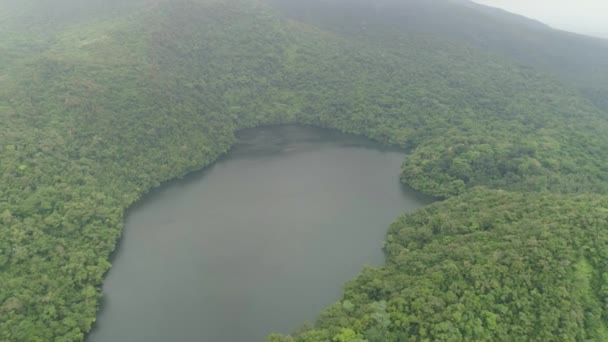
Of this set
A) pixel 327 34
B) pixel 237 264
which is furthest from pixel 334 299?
pixel 327 34

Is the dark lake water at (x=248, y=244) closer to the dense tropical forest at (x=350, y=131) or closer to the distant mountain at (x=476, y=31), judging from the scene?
the dense tropical forest at (x=350, y=131)

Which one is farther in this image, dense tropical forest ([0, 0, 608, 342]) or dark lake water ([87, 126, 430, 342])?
dark lake water ([87, 126, 430, 342])

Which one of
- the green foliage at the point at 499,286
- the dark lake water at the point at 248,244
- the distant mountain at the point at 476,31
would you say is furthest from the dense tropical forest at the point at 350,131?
the dark lake water at the point at 248,244

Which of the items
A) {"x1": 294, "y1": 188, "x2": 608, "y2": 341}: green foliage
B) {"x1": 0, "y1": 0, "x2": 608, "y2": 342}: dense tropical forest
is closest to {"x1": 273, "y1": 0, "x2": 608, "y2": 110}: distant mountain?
{"x1": 0, "y1": 0, "x2": 608, "y2": 342}: dense tropical forest

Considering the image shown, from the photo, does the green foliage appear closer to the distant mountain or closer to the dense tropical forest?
the dense tropical forest

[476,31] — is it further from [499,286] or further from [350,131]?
[499,286]

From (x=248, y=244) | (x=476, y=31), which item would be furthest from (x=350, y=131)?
(x=476, y=31)

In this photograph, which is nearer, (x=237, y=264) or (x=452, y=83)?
(x=237, y=264)

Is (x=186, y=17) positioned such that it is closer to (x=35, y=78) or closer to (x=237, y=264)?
(x=35, y=78)

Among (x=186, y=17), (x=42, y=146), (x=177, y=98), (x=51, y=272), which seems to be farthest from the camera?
(x=186, y=17)
